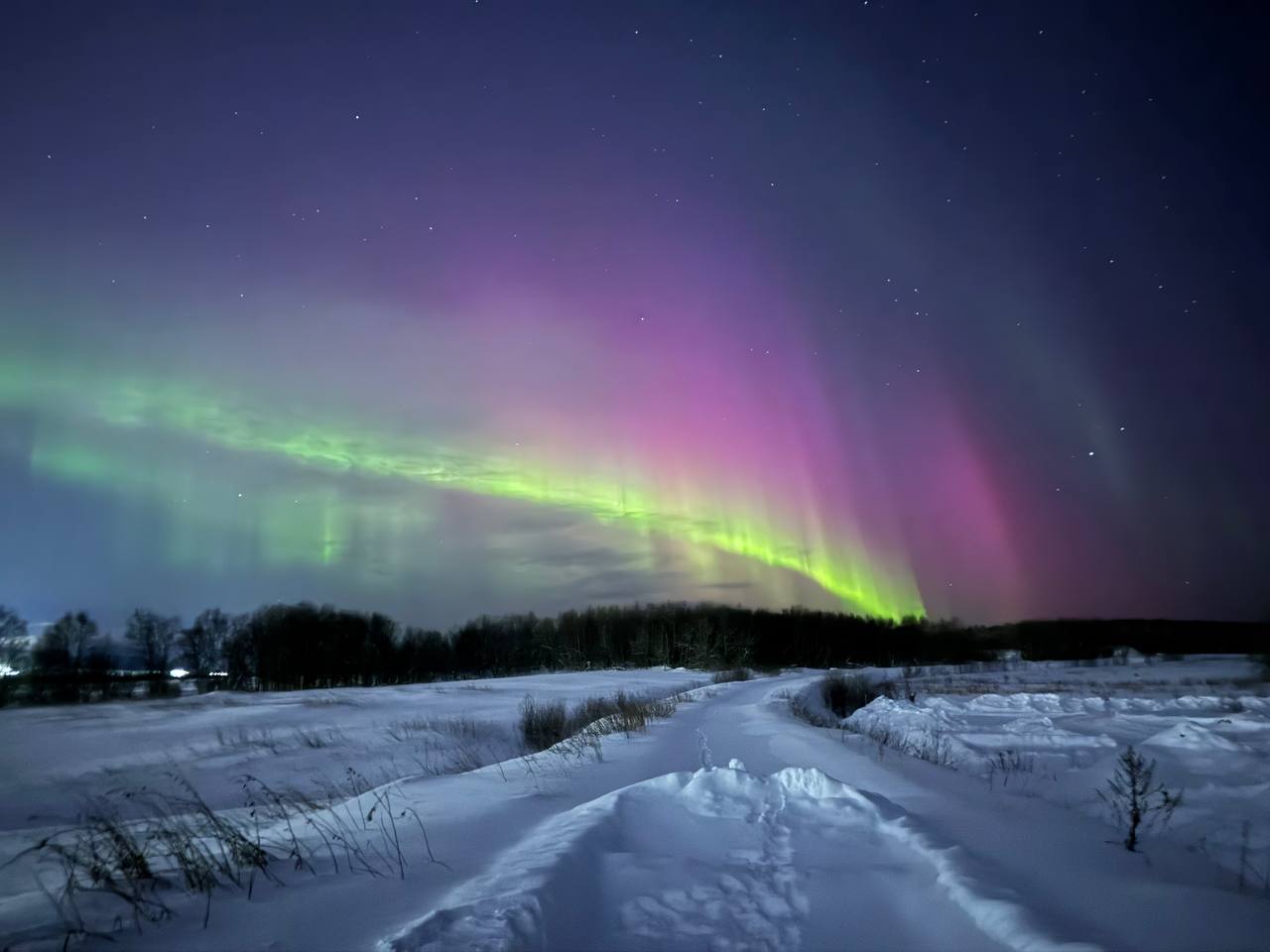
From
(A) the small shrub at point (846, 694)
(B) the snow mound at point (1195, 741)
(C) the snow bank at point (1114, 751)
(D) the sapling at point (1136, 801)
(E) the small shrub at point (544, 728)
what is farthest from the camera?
(A) the small shrub at point (846, 694)

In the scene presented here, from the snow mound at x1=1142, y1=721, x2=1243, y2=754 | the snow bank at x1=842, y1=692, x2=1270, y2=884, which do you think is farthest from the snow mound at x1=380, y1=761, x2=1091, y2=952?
the snow mound at x1=1142, y1=721, x2=1243, y2=754

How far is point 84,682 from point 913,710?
124 ft

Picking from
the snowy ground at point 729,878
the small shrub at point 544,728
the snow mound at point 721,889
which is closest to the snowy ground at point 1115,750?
the snowy ground at point 729,878

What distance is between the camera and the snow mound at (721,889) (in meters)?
3.63

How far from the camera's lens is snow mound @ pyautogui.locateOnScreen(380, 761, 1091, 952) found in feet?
11.9

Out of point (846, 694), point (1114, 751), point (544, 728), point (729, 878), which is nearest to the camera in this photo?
point (729, 878)

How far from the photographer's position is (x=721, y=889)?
14.4 feet

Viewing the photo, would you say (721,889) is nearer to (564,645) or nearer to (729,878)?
A: (729,878)

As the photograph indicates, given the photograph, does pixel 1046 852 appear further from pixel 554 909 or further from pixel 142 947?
pixel 142 947

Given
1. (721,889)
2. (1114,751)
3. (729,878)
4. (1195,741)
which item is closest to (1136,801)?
(729,878)

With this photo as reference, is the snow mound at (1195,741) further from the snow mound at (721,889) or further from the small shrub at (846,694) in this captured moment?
the small shrub at (846,694)

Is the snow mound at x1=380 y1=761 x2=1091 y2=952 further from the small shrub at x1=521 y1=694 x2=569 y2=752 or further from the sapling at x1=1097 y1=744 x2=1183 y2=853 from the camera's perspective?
the small shrub at x1=521 y1=694 x2=569 y2=752

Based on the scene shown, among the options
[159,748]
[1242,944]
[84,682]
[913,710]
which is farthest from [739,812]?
[84,682]

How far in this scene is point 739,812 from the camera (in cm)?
620
